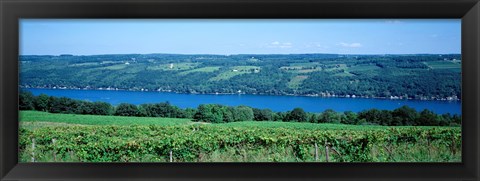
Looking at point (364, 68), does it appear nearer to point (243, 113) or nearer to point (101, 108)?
point (243, 113)

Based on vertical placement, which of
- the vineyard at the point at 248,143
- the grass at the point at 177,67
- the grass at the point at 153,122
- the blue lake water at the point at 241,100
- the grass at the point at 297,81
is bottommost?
the vineyard at the point at 248,143

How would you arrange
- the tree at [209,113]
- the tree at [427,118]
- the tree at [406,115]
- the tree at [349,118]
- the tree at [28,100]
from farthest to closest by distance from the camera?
the tree at [209,113] < the tree at [349,118] < the tree at [406,115] < the tree at [427,118] < the tree at [28,100]

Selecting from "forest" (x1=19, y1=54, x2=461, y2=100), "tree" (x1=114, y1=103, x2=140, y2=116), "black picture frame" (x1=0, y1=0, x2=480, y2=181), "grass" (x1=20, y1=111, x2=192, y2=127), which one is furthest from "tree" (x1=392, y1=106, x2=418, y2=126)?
"tree" (x1=114, y1=103, x2=140, y2=116)

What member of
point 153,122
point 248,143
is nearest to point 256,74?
point 248,143

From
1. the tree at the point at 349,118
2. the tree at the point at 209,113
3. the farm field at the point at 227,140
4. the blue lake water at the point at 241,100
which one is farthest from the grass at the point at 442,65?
the tree at the point at 209,113

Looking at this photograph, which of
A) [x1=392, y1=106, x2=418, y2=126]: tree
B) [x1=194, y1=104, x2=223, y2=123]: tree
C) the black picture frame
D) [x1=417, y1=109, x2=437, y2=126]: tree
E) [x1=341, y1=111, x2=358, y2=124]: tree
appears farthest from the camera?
[x1=194, y1=104, x2=223, y2=123]: tree

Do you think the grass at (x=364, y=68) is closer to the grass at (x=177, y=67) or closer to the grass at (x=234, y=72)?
the grass at (x=234, y=72)

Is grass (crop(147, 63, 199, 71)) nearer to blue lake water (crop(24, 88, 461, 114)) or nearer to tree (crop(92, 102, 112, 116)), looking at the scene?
blue lake water (crop(24, 88, 461, 114))
